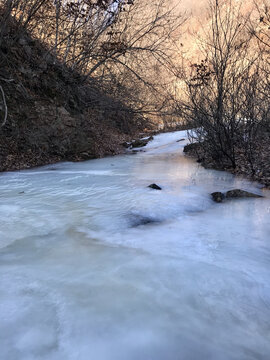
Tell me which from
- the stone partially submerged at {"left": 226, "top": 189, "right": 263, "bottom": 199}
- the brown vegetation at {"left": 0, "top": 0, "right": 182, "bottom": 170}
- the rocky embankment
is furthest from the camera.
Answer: the brown vegetation at {"left": 0, "top": 0, "right": 182, "bottom": 170}

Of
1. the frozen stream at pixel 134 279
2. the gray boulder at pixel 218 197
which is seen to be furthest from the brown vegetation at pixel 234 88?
the frozen stream at pixel 134 279

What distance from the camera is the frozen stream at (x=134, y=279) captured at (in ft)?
4.94

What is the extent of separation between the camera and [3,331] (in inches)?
61.2

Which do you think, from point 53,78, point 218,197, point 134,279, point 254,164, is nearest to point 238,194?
point 218,197

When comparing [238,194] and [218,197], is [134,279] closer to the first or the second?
[218,197]

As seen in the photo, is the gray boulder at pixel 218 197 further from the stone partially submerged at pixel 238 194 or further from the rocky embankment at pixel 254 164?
the rocky embankment at pixel 254 164

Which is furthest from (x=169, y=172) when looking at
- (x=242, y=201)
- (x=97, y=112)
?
(x=97, y=112)

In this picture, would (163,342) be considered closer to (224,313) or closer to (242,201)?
(224,313)

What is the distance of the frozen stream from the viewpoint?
1507mm

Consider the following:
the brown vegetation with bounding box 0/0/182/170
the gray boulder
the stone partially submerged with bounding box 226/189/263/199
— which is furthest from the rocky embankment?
the brown vegetation with bounding box 0/0/182/170

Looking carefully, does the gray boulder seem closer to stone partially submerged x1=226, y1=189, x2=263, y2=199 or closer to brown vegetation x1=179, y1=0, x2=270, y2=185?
stone partially submerged x1=226, y1=189, x2=263, y2=199

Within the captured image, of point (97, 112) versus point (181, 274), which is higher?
point (97, 112)

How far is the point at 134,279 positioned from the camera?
2.09 m

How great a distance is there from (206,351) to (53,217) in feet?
8.12
